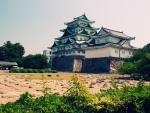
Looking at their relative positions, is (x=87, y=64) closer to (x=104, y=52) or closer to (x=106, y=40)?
(x=104, y=52)

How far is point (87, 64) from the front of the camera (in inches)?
1432

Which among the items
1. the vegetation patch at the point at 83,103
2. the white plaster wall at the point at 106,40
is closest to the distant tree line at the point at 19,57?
the white plaster wall at the point at 106,40

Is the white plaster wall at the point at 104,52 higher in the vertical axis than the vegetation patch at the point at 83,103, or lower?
higher

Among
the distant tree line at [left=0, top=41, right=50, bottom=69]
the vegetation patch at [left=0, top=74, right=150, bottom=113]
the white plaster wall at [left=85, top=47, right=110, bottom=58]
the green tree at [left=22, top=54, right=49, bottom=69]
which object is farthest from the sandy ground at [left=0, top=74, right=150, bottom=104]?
the distant tree line at [left=0, top=41, right=50, bottom=69]

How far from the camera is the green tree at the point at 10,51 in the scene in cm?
5188

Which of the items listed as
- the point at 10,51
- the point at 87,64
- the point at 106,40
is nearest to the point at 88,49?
the point at 87,64

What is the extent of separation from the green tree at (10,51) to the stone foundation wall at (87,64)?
1464 centimetres

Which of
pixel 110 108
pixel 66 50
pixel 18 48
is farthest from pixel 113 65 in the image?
pixel 18 48

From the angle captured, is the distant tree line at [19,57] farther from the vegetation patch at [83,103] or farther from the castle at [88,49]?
the vegetation patch at [83,103]

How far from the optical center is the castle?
33062mm

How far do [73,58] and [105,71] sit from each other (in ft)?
31.6

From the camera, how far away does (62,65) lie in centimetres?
4269

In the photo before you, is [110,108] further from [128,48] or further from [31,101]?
[128,48]

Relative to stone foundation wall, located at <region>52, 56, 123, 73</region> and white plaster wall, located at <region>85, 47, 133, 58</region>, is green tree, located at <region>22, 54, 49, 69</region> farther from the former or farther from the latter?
white plaster wall, located at <region>85, 47, 133, 58</region>
